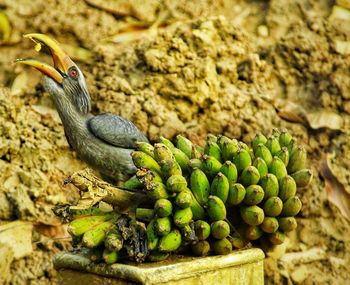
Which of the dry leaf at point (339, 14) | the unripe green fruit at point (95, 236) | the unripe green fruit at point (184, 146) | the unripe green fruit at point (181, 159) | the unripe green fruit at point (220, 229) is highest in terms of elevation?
the dry leaf at point (339, 14)

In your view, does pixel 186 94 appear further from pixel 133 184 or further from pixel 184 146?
pixel 133 184

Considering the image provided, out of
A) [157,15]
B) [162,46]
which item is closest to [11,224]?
[162,46]

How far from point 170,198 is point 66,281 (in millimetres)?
396

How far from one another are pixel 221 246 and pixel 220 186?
17 cm

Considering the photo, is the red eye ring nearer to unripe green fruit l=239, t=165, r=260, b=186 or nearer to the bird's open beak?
the bird's open beak

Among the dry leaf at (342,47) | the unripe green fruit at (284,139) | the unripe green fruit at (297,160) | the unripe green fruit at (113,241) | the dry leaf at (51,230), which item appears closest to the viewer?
the unripe green fruit at (113,241)

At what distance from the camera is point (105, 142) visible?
2.13m

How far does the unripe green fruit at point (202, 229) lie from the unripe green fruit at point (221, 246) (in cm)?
6

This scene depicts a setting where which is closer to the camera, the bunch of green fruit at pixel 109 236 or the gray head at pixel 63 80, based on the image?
the bunch of green fruit at pixel 109 236

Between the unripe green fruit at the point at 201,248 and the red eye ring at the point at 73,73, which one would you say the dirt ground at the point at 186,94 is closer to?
the red eye ring at the point at 73,73

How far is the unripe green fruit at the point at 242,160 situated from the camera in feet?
6.29

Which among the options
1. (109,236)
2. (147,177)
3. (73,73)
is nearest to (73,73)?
(73,73)

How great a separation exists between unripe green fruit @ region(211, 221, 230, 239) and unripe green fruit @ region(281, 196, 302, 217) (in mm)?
216

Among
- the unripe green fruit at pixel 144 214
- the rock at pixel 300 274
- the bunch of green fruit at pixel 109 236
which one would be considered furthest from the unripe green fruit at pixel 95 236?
the rock at pixel 300 274
